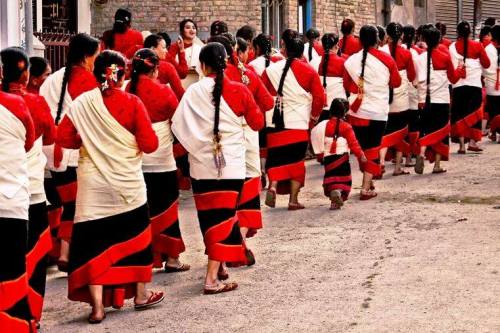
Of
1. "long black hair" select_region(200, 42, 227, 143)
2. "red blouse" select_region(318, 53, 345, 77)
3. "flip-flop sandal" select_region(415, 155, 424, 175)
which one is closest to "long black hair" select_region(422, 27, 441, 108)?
"flip-flop sandal" select_region(415, 155, 424, 175)

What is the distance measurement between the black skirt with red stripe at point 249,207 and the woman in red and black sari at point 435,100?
533cm

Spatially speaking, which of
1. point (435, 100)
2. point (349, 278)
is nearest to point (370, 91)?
point (435, 100)

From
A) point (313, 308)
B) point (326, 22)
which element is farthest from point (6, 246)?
point (326, 22)

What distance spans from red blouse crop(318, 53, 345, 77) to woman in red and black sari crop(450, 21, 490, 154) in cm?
237

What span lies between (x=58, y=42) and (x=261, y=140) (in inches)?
105

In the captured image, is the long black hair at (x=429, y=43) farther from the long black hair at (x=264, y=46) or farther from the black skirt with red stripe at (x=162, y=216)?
the black skirt with red stripe at (x=162, y=216)

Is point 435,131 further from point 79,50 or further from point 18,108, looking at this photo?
point 18,108

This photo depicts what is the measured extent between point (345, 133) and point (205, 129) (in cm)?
399

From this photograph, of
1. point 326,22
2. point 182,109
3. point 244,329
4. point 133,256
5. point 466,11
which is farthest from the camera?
point 466,11

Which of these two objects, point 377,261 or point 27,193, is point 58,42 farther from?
point 27,193

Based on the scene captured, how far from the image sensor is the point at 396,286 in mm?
8117

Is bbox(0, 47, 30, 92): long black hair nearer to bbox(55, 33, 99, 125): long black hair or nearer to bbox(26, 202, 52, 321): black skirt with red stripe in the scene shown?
bbox(26, 202, 52, 321): black skirt with red stripe

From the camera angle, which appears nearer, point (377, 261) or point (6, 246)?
point (6, 246)

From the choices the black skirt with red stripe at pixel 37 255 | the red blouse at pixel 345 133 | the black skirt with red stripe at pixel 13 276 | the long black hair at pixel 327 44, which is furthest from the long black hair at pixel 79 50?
the long black hair at pixel 327 44
